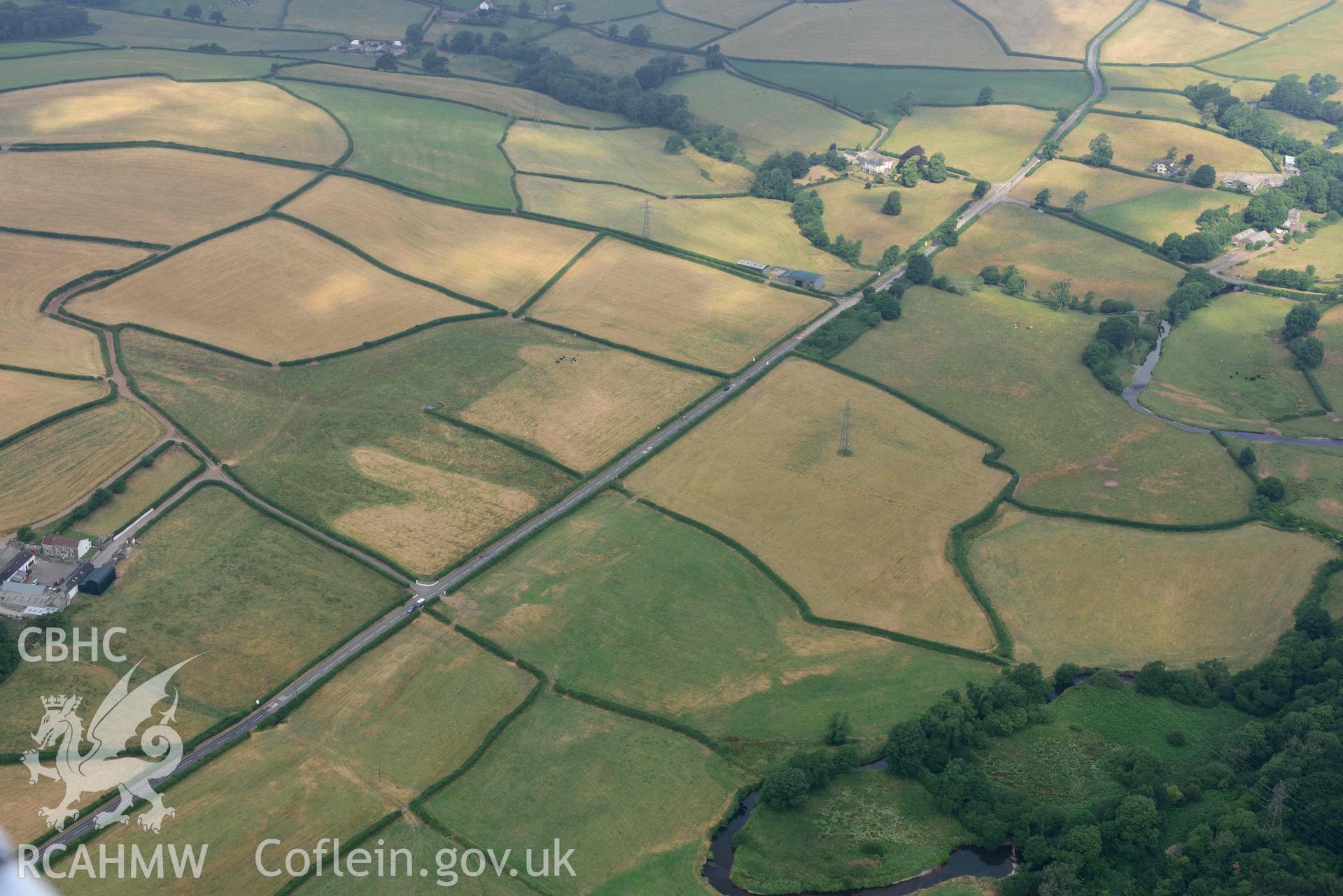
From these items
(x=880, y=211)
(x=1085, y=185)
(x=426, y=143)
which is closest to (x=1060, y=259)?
(x=880, y=211)

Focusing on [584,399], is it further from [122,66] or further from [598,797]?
[122,66]

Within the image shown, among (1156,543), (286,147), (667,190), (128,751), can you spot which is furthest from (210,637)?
(667,190)

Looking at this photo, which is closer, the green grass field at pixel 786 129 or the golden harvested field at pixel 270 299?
the golden harvested field at pixel 270 299

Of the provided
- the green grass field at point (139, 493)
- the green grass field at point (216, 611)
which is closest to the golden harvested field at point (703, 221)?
the green grass field at point (139, 493)

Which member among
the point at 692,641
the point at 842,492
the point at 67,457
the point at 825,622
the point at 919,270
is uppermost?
the point at 919,270

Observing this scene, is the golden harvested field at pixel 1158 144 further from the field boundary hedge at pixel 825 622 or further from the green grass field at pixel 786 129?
the field boundary hedge at pixel 825 622

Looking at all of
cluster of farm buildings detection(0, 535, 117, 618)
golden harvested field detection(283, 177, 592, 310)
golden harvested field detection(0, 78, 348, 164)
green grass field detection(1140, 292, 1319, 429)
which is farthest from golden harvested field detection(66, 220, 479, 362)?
green grass field detection(1140, 292, 1319, 429)
